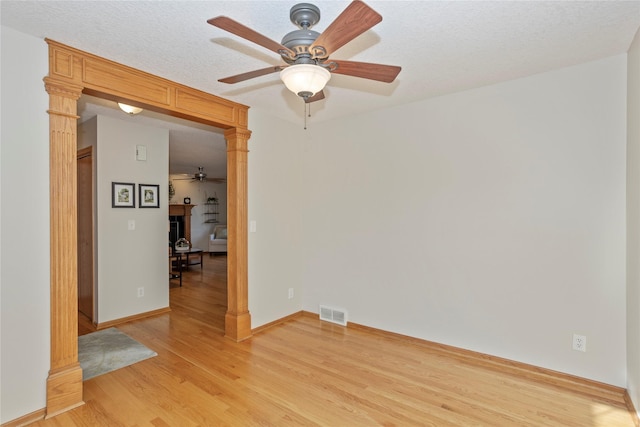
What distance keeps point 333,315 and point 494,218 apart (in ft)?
6.83

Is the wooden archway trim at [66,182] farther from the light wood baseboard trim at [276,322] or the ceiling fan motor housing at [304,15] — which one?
the light wood baseboard trim at [276,322]

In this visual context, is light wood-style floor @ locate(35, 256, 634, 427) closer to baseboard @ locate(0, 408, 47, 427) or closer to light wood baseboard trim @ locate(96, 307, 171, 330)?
baseboard @ locate(0, 408, 47, 427)

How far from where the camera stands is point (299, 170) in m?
4.22

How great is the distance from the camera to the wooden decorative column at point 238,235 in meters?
3.45

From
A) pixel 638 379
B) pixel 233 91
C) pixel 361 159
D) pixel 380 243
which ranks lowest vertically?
pixel 638 379

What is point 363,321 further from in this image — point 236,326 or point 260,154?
point 260,154

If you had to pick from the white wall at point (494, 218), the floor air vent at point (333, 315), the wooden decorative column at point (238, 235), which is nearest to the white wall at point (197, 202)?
the floor air vent at point (333, 315)

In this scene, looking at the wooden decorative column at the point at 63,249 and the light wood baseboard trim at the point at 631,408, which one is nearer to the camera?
the light wood baseboard trim at the point at 631,408

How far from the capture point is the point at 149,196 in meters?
4.27

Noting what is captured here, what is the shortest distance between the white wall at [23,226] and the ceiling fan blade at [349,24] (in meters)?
1.86

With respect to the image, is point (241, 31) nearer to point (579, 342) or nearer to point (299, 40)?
point (299, 40)

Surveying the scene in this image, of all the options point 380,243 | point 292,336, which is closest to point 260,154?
point 380,243

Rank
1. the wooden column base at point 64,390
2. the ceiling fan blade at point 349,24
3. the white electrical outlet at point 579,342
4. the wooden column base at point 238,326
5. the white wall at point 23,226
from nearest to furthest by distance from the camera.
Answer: the ceiling fan blade at point 349,24, the white wall at point 23,226, the wooden column base at point 64,390, the white electrical outlet at point 579,342, the wooden column base at point 238,326

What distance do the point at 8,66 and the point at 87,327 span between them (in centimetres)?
297
